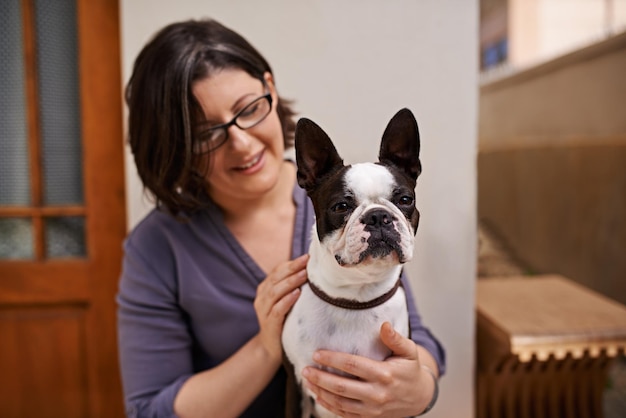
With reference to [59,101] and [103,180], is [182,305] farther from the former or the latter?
[59,101]

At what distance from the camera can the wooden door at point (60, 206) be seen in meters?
1.29

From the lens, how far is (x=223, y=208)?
888 mm

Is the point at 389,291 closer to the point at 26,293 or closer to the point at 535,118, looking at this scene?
the point at 26,293

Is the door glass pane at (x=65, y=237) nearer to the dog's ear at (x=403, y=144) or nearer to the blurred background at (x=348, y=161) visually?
the blurred background at (x=348, y=161)

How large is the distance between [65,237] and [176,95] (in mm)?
879

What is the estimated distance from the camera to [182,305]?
0.88m

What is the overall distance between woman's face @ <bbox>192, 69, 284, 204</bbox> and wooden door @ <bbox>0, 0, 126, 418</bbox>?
0.73m

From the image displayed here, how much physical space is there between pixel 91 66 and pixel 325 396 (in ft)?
3.57

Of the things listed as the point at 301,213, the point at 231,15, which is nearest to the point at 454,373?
the point at 301,213

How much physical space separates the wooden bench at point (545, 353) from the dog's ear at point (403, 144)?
80 cm

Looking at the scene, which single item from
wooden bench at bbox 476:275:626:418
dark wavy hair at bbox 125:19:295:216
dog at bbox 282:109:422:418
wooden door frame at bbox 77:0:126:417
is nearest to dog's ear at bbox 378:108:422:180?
dog at bbox 282:109:422:418

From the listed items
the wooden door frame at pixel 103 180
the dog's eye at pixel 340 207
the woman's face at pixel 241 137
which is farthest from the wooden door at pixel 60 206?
the dog's eye at pixel 340 207

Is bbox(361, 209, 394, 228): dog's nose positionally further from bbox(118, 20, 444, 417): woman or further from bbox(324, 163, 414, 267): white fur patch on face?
bbox(118, 20, 444, 417): woman

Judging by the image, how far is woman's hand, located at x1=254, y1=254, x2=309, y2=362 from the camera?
2.10 feet
